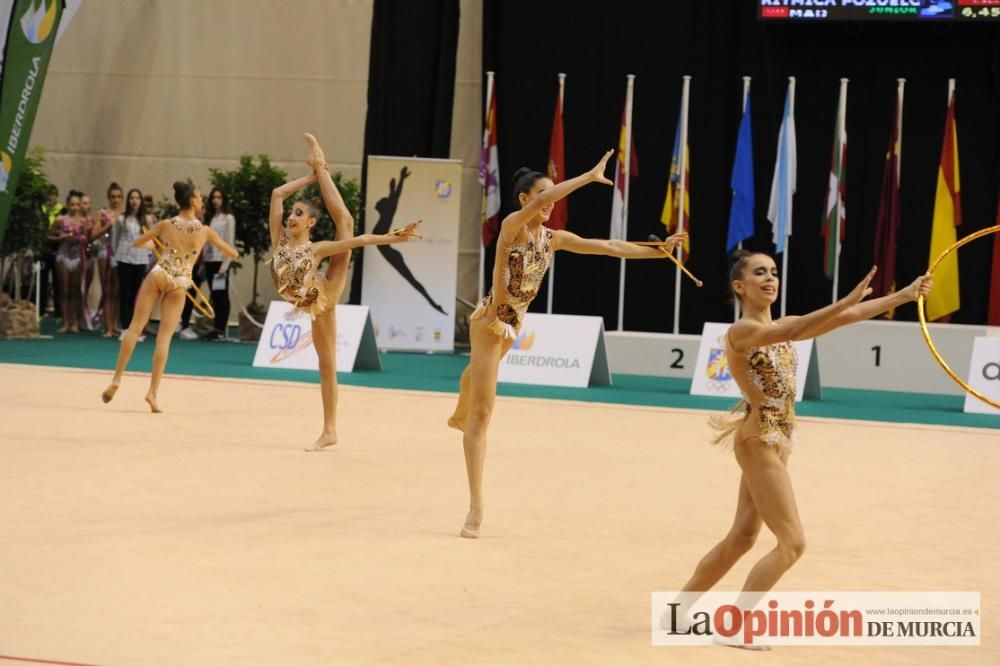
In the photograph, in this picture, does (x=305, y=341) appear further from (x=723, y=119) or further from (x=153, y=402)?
(x=723, y=119)

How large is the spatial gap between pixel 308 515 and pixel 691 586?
8.93ft

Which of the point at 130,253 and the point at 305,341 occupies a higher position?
the point at 130,253

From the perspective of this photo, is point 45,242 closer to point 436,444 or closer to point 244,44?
point 244,44

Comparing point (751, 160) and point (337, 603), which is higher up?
point (751, 160)

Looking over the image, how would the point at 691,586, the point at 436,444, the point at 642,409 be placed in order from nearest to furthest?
the point at 691,586
the point at 436,444
the point at 642,409

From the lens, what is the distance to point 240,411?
11812 mm

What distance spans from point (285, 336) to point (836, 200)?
6450mm

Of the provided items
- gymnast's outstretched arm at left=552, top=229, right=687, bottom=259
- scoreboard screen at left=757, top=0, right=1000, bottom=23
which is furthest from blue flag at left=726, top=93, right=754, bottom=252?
gymnast's outstretched arm at left=552, top=229, right=687, bottom=259

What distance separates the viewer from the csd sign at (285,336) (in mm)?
15508

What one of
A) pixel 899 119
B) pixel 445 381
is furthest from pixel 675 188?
A: pixel 445 381

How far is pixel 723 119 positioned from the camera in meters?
18.1

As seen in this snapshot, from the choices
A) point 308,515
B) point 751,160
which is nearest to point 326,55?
point 751,160

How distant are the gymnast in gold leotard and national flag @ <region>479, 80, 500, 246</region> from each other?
13.1 meters

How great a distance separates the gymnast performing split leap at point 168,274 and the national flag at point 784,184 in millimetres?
7302
